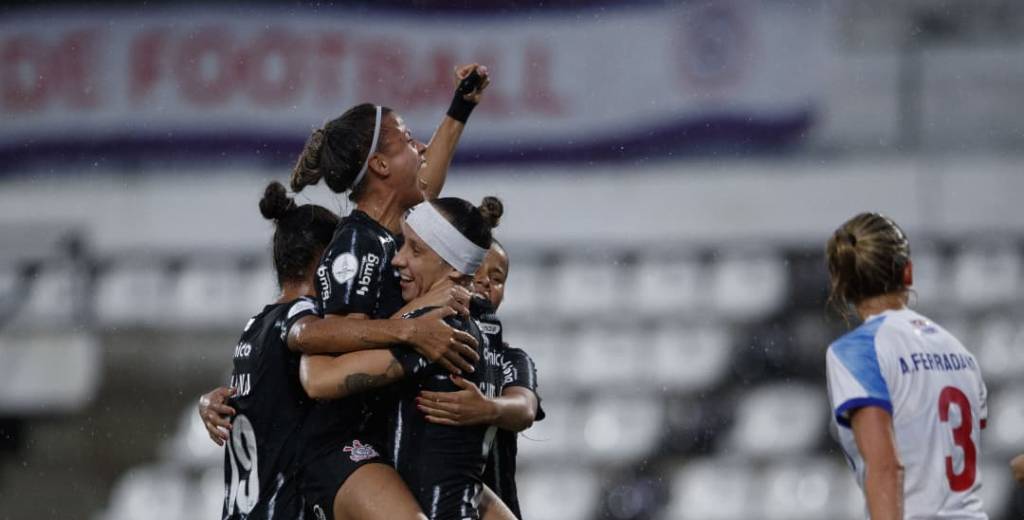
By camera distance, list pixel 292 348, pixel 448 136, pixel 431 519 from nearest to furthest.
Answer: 1. pixel 431 519
2. pixel 292 348
3. pixel 448 136

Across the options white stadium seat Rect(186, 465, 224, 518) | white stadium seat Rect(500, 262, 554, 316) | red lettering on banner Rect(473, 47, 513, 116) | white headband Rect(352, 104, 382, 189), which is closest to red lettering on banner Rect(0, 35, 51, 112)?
white stadium seat Rect(186, 465, 224, 518)

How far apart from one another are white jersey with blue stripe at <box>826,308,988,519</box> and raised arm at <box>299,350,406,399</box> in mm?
764

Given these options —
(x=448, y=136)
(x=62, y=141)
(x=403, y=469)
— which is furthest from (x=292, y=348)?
(x=62, y=141)

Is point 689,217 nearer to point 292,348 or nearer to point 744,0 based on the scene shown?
point 744,0

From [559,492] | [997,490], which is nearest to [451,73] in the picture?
[559,492]

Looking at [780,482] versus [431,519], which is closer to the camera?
[431,519]

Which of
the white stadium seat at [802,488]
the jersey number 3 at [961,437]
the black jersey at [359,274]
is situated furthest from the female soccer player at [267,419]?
the white stadium seat at [802,488]

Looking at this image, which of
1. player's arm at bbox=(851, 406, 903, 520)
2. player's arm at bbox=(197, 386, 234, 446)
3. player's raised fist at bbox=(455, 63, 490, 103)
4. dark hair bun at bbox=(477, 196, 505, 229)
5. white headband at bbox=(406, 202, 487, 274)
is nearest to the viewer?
player's arm at bbox=(851, 406, 903, 520)

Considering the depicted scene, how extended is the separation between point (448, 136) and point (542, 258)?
3.58 metres

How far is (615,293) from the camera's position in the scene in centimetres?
693

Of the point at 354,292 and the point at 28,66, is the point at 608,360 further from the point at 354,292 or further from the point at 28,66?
the point at 354,292

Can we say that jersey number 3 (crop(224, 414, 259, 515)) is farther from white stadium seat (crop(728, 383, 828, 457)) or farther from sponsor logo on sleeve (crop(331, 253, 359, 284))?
white stadium seat (crop(728, 383, 828, 457))

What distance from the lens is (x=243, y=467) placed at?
9.41 feet

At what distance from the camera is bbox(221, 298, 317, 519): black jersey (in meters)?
2.81
